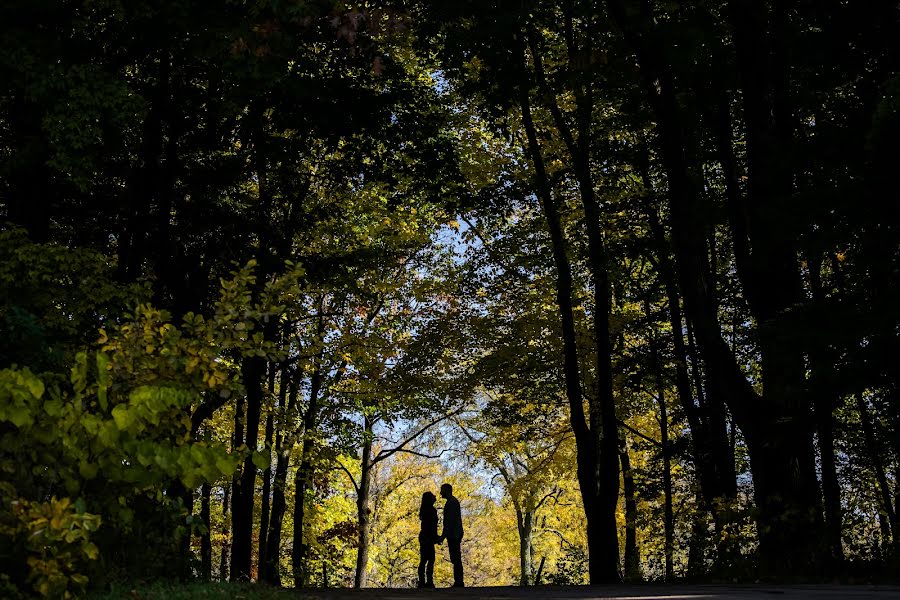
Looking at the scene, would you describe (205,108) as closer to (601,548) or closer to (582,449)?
(582,449)

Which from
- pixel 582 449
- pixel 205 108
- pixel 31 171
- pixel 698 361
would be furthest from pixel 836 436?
pixel 31 171

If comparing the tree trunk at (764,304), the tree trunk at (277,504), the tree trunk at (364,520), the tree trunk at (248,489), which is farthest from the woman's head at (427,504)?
the tree trunk at (364,520)

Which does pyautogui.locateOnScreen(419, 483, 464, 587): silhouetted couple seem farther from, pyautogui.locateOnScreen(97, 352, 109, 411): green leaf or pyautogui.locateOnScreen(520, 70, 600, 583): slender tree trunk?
pyautogui.locateOnScreen(97, 352, 109, 411): green leaf

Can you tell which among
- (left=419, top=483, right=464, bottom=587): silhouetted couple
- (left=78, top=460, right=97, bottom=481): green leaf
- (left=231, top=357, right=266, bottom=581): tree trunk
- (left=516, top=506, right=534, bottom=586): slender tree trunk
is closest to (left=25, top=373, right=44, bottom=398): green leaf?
(left=78, top=460, right=97, bottom=481): green leaf

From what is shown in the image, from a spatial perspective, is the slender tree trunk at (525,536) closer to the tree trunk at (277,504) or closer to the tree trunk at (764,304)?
the tree trunk at (277,504)

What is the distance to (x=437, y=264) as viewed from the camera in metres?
26.4

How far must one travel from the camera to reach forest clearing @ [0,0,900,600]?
22.8ft

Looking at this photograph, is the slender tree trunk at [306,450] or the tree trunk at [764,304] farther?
the slender tree trunk at [306,450]

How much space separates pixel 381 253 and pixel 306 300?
5697 mm

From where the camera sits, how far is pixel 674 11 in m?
14.5

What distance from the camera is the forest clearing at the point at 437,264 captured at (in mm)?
6945

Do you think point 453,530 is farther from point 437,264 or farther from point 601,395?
point 437,264

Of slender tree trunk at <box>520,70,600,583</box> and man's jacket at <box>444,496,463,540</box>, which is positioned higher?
slender tree trunk at <box>520,70,600,583</box>

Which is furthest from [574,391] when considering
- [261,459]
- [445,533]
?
[261,459]
